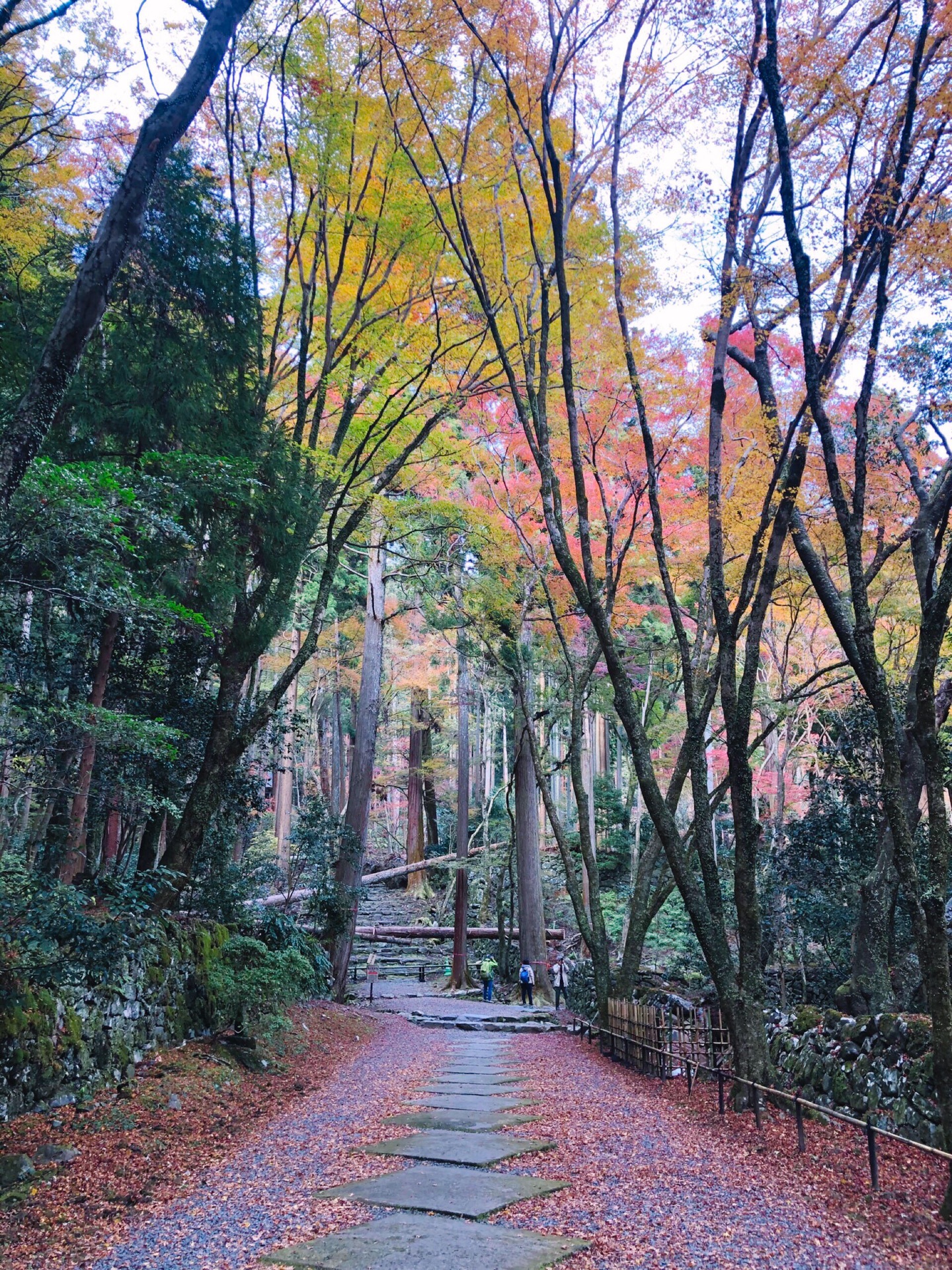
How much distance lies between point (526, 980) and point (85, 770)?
10.5 m

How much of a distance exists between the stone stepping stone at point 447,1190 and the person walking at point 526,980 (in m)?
10.8

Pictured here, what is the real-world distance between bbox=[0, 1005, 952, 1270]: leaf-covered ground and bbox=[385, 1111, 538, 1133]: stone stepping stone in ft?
0.67

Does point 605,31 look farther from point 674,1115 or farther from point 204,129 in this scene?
point 674,1115

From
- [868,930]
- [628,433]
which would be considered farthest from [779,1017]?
[628,433]

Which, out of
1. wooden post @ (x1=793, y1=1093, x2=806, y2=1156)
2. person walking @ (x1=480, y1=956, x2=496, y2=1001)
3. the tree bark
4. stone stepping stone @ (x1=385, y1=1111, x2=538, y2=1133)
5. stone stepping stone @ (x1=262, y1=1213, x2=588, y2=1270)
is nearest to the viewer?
stone stepping stone @ (x1=262, y1=1213, x2=588, y2=1270)

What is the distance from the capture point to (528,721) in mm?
12586

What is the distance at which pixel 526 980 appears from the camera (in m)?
14.5

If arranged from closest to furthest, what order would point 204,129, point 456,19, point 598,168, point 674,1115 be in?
point 674,1115, point 456,19, point 598,168, point 204,129

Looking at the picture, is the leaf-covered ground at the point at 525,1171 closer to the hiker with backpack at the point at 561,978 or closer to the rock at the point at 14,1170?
the rock at the point at 14,1170

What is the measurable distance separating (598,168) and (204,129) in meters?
4.54

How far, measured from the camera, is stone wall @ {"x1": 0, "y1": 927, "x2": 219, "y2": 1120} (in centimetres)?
478

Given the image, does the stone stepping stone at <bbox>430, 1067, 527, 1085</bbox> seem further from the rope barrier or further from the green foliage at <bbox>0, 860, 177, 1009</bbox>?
the green foliage at <bbox>0, 860, 177, 1009</bbox>

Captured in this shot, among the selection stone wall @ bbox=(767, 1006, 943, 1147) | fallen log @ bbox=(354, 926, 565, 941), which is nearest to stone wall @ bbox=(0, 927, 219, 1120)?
stone wall @ bbox=(767, 1006, 943, 1147)

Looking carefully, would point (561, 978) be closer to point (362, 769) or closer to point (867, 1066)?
point (362, 769)
